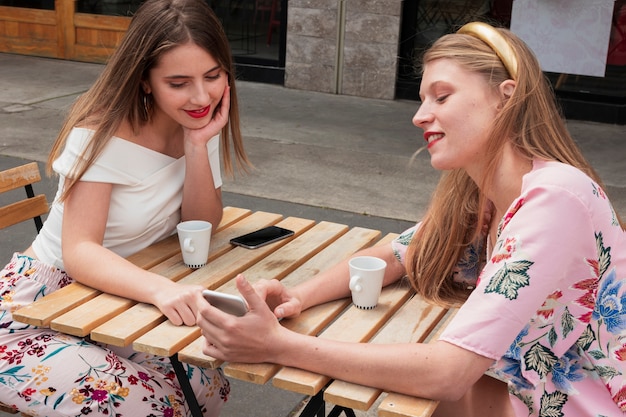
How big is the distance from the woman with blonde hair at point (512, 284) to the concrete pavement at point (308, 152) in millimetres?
1470

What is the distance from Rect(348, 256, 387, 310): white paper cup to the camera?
2.25 meters

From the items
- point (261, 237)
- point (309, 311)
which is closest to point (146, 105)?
point (261, 237)

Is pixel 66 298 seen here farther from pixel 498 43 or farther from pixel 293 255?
pixel 498 43

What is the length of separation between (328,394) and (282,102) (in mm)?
7044

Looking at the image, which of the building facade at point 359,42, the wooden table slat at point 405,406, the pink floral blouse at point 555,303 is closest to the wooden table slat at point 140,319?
the wooden table slat at point 405,406

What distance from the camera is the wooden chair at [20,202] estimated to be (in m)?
3.00

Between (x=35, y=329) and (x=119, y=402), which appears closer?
(x=119, y=402)

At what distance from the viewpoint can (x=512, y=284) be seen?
176 cm

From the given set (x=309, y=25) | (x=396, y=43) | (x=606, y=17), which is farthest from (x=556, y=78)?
(x=309, y=25)

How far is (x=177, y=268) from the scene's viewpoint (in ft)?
8.38

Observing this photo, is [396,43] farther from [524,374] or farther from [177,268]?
[524,374]

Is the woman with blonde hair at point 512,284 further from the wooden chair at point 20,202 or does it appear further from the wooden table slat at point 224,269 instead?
the wooden chair at point 20,202

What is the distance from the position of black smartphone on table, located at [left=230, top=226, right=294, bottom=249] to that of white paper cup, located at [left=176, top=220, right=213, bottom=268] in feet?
0.68

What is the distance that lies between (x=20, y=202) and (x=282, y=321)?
1.37 m
